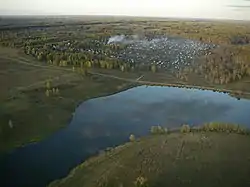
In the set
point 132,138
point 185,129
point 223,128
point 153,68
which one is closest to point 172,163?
point 185,129

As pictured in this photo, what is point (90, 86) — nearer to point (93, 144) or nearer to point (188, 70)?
point (93, 144)

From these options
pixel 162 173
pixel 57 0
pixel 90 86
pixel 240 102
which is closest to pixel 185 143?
pixel 162 173

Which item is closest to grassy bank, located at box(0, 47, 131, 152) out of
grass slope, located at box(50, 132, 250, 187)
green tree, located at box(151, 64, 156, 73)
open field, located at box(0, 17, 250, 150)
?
open field, located at box(0, 17, 250, 150)

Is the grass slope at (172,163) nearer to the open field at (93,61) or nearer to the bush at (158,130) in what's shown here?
the bush at (158,130)

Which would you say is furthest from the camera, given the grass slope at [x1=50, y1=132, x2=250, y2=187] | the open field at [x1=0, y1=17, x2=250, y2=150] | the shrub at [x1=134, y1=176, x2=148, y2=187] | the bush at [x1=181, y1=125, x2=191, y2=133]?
the open field at [x1=0, y1=17, x2=250, y2=150]

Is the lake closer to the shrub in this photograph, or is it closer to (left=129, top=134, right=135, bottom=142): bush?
(left=129, top=134, right=135, bottom=142): bush

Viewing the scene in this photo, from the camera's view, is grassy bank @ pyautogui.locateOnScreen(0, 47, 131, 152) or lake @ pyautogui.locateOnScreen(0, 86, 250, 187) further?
grassy bank @ pyautogui.locateOnScreen(0, 47, 131, 152)
